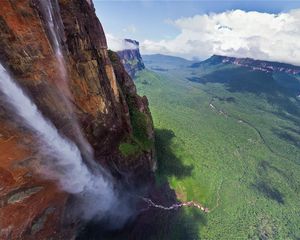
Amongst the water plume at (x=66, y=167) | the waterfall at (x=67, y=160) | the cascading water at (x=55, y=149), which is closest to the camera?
the cascading water at (x=55, y=149)

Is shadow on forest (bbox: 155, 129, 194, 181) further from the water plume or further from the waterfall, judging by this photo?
the water plume

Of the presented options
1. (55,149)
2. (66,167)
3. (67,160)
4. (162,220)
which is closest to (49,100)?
(55,149)

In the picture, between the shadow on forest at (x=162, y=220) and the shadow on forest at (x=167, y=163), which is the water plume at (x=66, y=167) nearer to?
the shadow on forest at (x=162, y=220)

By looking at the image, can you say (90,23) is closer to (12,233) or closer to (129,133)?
(129,133)

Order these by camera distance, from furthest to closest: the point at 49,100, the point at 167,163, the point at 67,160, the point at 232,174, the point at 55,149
Result: the point at 232,174 < the point at 167,163 < the point at 67,160 < the point at 55,149 < the point at 49,100

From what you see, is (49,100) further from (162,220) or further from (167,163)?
(167,163)

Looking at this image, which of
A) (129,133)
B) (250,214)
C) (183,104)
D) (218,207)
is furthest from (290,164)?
(129,133)

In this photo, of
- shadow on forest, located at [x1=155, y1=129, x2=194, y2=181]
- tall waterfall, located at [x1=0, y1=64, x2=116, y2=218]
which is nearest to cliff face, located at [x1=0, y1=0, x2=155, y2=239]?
tall waterfall, located at [x1=0, y1=64, x2=116, y2=218]

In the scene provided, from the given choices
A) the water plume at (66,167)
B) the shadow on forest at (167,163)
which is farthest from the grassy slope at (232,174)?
the water plume at (66,167)
